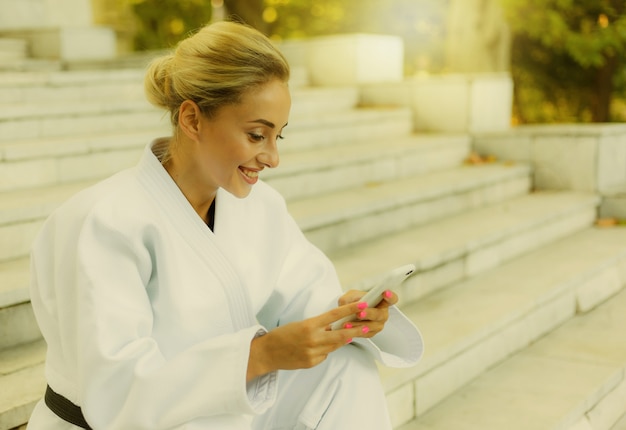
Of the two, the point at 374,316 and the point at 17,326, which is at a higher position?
the point at 374,316

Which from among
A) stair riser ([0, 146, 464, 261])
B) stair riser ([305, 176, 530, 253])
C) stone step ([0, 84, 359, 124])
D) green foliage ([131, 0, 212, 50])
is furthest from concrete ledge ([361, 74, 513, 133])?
green foliage ([131, 0, 212, 50])

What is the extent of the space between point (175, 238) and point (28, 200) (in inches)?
70.9

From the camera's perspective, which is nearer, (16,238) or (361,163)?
(16,238)

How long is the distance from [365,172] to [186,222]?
3.25 m

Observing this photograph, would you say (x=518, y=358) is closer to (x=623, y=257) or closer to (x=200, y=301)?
(x=623, y=257)

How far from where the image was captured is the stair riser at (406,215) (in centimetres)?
407

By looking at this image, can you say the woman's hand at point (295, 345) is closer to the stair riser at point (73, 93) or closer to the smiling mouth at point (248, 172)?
the smiling mouth at point (248, 172)

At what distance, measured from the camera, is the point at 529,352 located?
140 inches

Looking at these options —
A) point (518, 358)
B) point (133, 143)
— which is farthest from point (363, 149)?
point (518, 358)

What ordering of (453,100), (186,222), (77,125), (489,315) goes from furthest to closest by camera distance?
1. (453,100)
2. (77,125)
3. (489,315)
4. (186,222)

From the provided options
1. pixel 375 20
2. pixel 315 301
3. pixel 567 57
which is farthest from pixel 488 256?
pixel 375 20

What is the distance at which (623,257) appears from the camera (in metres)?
4.62

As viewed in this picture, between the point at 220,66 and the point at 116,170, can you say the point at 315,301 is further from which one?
the point at 116,170

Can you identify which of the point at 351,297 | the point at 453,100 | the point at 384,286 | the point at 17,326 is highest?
the point at 453,100
